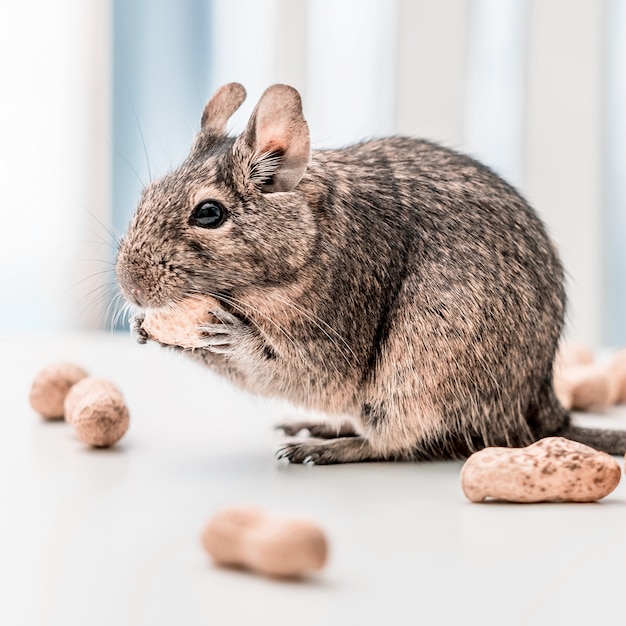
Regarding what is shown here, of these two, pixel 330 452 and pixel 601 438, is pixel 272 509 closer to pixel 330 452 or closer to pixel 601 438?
pixel 330 452

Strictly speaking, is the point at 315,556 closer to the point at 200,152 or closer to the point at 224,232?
the point at 224,232

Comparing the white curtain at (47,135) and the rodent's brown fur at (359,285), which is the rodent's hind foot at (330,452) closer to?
the rodent's brown fur at (359,285)

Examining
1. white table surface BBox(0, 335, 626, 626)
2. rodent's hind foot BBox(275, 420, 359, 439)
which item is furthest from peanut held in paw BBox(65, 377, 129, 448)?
rodent's hind foot BBox(275, 420, 359, 439)

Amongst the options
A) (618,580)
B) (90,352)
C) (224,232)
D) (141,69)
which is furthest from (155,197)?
(141,69)

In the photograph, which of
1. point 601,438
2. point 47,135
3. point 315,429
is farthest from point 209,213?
point 47,135

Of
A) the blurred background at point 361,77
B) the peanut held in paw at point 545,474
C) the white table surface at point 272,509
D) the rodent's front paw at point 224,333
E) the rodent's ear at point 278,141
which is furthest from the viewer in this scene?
the blurred background at point 361,77

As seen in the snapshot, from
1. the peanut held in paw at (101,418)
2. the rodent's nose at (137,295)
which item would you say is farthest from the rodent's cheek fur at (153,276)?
the peanut held in paw at (101,418)
